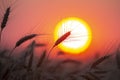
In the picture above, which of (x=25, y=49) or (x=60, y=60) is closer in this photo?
(x=25, y=49)

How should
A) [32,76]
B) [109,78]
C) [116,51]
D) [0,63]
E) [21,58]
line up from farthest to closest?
[109,78], [116,51], [21,58], [32,76], [0,63]

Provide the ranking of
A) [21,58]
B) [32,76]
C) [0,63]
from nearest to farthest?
1. [0,63]
2. [32,76]
3. [21,58]

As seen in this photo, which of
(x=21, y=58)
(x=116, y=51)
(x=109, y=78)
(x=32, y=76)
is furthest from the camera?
(x=109, y=78)

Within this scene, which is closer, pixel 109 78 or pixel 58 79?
pixel 58 79

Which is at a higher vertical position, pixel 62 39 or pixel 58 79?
pixel 62 39

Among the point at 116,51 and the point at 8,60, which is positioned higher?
the point at 116,51

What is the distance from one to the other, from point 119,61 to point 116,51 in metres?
0.23

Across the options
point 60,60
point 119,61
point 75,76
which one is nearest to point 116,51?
point 119,61

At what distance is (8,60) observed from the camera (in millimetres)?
3057

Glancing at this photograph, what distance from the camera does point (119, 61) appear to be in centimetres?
356

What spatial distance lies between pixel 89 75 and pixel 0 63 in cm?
88

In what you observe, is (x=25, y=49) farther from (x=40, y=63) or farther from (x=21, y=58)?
(x=40, y=63)

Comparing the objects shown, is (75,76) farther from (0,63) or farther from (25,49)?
(0,63)

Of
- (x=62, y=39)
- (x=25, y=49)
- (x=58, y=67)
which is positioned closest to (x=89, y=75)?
(x=62, y=39)
